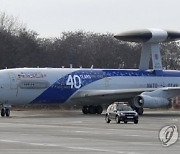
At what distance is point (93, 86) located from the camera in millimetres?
71375

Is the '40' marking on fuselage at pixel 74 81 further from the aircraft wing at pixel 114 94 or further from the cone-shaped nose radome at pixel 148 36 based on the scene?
the cone-shaped nose radome at pixel 148 36

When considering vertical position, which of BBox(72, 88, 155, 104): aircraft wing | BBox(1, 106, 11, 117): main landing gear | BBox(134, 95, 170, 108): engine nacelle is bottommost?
BBox(1, 106, 11, 117): main landing gear

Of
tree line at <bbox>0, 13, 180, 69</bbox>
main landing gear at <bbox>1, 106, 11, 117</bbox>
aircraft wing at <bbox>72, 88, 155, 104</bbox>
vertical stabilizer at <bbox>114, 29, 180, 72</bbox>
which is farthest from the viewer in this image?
tree line at <bbox>0, 13, 180, 69</bbox>

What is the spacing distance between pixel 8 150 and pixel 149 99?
41.5m

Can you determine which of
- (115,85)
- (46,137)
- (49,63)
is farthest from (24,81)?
(49,63)

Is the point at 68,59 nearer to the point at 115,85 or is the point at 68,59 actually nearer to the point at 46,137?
the point at 115,85

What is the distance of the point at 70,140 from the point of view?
109 ft

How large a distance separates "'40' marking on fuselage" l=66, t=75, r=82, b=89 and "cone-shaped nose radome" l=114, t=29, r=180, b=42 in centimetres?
891

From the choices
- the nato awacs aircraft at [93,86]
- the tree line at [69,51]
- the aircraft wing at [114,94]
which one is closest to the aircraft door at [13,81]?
the nato awacs aircraft at [93,86]

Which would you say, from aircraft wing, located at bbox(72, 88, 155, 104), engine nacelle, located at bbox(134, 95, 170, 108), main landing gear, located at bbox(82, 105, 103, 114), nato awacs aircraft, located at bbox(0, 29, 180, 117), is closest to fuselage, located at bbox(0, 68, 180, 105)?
nato awacs aircraft, located at bbox(0, 29, 180, 117)

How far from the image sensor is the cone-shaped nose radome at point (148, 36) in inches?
3008

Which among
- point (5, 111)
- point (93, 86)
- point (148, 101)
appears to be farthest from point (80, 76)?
point (5, 111)

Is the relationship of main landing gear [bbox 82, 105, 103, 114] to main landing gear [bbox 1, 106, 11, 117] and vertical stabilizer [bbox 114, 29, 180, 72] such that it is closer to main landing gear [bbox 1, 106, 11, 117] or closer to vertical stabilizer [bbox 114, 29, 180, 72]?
vertical stabilizer [bbox 114, 29, 180, 72]

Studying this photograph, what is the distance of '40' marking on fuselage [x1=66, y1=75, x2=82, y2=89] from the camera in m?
69.0
